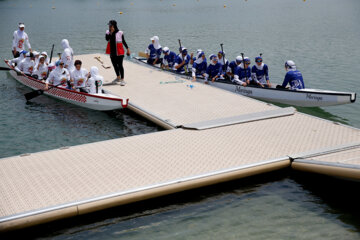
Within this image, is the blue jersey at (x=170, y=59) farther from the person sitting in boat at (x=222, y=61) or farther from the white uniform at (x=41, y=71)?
the white uniform at (x=41, y=71)

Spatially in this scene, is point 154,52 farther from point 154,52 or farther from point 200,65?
point 200,65

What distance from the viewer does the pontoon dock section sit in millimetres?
7336

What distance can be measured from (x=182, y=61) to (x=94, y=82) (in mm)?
5491

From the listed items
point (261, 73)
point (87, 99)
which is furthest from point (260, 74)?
point (87, 99)

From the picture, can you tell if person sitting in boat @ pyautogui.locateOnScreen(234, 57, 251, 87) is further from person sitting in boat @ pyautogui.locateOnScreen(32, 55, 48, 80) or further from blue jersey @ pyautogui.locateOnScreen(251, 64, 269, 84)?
person sitting in boat @ pyautogui.locateOnScreen(32, 55, 48, 80)

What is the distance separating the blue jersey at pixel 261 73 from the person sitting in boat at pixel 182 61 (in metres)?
3.76

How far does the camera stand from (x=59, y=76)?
51.0 ft

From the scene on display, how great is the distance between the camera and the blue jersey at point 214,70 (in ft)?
55.1

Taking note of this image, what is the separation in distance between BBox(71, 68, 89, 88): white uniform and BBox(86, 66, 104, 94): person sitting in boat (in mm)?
323

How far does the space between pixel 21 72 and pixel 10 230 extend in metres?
12.7

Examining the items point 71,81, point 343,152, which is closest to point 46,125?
point 71,81

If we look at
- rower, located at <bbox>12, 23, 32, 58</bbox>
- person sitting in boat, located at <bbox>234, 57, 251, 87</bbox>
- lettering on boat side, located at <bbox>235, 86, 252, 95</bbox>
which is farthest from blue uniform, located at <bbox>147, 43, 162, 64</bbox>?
lettering on boat side, located at <bbox>235, 86, 252, 95</bbox>

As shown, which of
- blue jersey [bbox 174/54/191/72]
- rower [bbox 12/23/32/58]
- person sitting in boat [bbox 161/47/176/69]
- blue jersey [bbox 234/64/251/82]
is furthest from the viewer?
rower [bbox 12/23/32/58]

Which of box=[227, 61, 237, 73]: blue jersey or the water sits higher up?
box=[227, 61, 237, 73]: blue jersey
